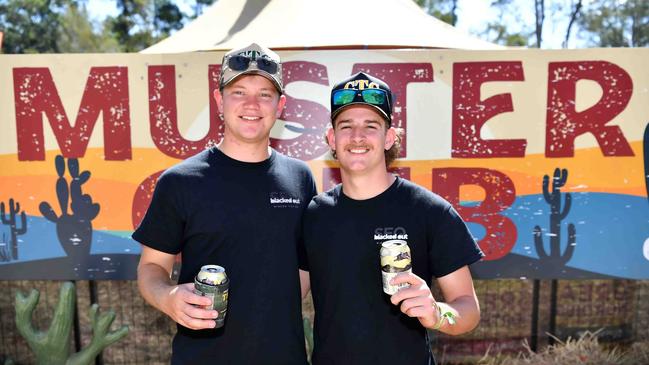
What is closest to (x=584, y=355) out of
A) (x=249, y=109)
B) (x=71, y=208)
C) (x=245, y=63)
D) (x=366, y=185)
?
(x=366, y=185)

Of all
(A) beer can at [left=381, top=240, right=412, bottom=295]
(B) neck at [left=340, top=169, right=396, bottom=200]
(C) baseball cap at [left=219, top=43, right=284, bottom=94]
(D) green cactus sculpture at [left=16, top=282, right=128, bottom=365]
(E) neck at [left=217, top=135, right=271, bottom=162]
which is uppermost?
(C) baseball cap at [left=219, top=43, right=284, bottom=94]

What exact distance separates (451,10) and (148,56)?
22.4 m

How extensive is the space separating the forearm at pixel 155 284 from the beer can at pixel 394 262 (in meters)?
0.88

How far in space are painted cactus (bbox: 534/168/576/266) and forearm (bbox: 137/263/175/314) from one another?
2934 mm

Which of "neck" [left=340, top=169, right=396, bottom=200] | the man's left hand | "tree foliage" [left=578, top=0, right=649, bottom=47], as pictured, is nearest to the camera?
the man's left hand

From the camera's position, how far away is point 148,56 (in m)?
4.05

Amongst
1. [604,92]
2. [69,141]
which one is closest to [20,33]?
[69,141]

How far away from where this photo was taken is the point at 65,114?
4.05 m

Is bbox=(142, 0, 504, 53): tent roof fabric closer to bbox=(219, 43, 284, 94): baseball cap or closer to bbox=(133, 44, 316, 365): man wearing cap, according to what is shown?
bbox=(219, 43, 284, 94): baseball cap

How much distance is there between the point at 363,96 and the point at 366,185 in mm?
379

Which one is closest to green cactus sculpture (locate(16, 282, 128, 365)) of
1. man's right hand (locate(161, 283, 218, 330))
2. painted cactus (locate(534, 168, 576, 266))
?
man's right hand (locate(161, 283, 218, 330))

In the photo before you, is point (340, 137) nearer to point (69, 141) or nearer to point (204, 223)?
point (204, 223)

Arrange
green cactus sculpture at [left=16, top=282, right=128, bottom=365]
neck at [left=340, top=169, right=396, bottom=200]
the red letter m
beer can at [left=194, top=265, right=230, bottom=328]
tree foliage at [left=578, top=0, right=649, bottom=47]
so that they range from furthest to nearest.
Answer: tree foliage at [left=578, top=0, right=649, bottom=47] < the red letter m < green cactus sculpture at [left=16, top=282, right=128, bottom=365] < neck at [left=340, top=169, right=396, bottom=200] < beer can at [left=194, top=265, right=230, bottom=328]

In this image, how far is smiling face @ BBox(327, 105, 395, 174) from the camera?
2.17m
